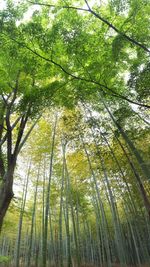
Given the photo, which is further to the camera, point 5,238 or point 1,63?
point 5,238

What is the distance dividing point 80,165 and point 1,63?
6.33 metres

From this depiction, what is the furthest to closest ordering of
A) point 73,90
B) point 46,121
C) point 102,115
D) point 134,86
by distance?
point 46,121 < point 102,115 < point 73,90 < point 134,86

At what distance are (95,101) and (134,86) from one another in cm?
216

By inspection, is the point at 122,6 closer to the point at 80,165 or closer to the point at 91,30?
the point at 91,30

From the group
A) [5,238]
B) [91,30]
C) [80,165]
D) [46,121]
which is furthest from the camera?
[5,238]

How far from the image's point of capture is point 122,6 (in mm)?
3455

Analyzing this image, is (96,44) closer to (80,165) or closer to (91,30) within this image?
(91,30)

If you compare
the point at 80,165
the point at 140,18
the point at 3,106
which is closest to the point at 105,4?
the point at 140,18

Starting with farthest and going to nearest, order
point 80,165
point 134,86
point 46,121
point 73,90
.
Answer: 1. point 80,165
2. point 46,121
3. point 73,90
4. point 134,86

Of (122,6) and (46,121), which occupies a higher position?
(46,121)

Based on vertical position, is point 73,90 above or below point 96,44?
above

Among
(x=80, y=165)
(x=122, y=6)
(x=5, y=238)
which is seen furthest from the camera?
(x=5, y=238)

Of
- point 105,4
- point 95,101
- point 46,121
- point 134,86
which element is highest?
point 46,121

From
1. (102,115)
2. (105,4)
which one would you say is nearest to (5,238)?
(102,115)
